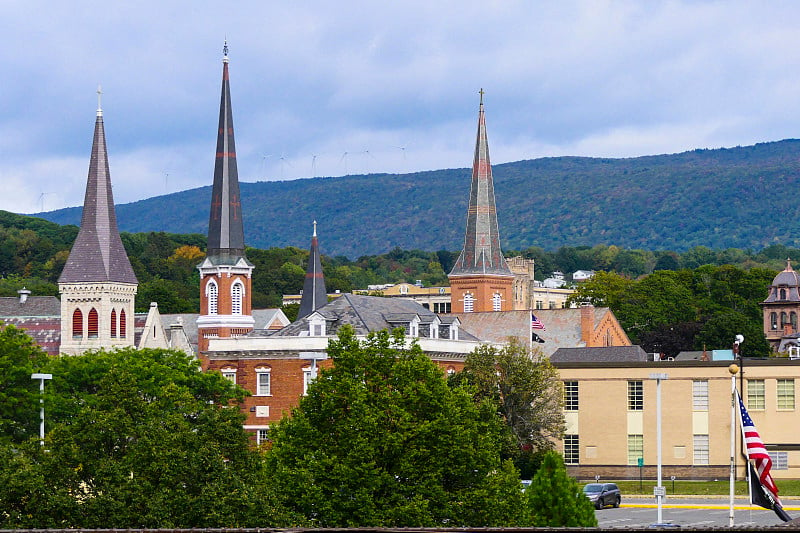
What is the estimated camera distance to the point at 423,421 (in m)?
53.6

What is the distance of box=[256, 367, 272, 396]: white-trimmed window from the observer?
4028 inches

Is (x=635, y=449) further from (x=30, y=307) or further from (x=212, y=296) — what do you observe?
(x=30, y=307)

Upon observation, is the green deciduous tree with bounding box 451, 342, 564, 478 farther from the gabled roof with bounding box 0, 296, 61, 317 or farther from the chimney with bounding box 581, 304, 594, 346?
the gabled roof with bounding box 0, 296, 61, 317

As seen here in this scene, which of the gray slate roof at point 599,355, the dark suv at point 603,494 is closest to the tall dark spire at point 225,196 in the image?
the gray slate roof at point 599,355

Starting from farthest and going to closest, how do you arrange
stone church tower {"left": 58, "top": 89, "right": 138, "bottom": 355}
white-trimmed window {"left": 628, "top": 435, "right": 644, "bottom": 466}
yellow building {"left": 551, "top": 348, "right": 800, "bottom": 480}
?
stone church tower {"left": 58, "top": 89, "right": 138, "bottom": 355} → white-trimmed window {"left": 628, "top": 435, "right": 644, "bottom": 466} → yellow building {"left": 551, "top": 348, "right": 800, "bottom": 480}

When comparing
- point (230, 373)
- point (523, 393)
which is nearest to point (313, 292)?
point (230, 373)

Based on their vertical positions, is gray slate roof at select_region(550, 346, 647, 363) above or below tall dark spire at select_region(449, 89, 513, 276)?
below

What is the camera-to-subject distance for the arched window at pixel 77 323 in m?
119

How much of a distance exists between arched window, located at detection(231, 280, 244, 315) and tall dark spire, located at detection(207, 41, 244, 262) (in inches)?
84.7

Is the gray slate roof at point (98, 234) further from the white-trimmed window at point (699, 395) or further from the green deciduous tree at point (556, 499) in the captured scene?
the green deciduous tree at point (556, 499)

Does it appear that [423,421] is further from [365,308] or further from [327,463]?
[365,308]

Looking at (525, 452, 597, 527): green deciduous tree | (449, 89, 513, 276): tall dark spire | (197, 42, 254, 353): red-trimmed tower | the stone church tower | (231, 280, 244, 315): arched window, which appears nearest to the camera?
(525, 452, 597, 527): green deciduous tree

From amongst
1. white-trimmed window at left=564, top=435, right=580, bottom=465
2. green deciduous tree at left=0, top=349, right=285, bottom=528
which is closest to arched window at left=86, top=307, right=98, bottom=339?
white-trimmed window at left=564, top=435, right=580, bottom=465

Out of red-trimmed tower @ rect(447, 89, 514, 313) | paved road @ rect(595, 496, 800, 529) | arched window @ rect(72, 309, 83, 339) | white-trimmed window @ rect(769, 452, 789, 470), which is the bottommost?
paved road @ rect(595, 496, 800, 529)
